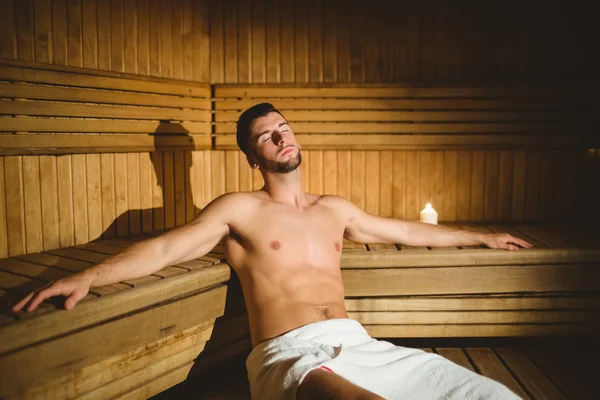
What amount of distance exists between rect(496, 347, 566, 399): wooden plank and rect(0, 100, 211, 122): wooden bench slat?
2.51m

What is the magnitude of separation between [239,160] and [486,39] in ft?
6.63

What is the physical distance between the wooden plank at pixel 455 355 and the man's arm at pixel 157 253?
149 centimetres

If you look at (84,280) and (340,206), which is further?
(340,206)

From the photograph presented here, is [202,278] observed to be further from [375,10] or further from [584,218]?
[584,218]

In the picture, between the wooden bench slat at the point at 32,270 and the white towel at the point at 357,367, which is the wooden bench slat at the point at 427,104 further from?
the white towel at the point at 357,367

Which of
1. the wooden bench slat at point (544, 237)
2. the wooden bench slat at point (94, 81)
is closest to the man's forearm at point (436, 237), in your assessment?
the wooden bench slat at point (544, 237)

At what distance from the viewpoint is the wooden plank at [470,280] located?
8.48ft

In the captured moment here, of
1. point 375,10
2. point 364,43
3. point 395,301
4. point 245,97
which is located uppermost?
point 375,10

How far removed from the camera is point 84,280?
5.86 feet

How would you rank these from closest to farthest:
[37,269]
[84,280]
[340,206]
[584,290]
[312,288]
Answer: [84,280] < [312,288] < [37,269] < [340,206] < [584,290]

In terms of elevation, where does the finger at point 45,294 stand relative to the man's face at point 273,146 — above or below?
below

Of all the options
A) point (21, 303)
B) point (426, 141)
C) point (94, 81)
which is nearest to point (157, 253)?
point (21, 303)

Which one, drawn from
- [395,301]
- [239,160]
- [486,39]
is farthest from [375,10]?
[395,301]

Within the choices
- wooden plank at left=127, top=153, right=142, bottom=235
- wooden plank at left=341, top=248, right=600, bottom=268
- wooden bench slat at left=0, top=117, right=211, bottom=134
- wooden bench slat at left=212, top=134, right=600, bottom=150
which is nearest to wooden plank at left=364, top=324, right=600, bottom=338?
wooden plank at left=341, top=248, right=600, bottom=268
